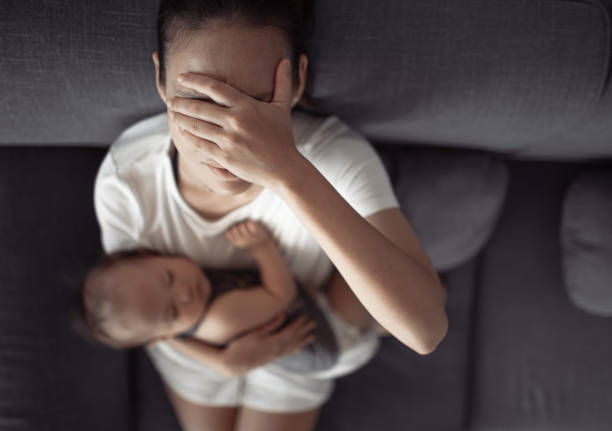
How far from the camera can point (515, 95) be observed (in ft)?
2.92

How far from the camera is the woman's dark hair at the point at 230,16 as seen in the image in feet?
2.12

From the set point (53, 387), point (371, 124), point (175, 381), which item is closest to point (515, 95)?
point (371, 124)

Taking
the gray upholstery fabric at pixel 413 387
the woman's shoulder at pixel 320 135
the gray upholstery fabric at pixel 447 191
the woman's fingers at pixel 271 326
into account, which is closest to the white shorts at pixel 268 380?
the woman's fingers at pixel 271 326

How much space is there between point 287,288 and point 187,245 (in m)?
0.28

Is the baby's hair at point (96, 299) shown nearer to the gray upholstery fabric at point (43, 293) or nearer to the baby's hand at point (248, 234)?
the gray upholstery fabric at point (43, 293)

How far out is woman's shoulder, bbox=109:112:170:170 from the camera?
91 centimetres

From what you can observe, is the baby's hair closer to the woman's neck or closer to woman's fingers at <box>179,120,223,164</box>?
the woman's neck

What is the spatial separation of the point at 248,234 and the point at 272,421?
54 centimetres

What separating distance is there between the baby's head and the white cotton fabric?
2.3 inches

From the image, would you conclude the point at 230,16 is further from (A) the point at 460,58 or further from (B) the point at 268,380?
(B) the point at 268,380

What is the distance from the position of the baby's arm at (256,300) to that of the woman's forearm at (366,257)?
34 cm

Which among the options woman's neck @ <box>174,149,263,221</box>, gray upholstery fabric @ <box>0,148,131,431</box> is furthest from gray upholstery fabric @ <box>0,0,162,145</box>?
gray upholstery fabric @ <box>0,148,131,431</box>

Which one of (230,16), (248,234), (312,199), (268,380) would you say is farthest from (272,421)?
(230,16)

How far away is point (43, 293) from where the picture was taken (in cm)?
115
